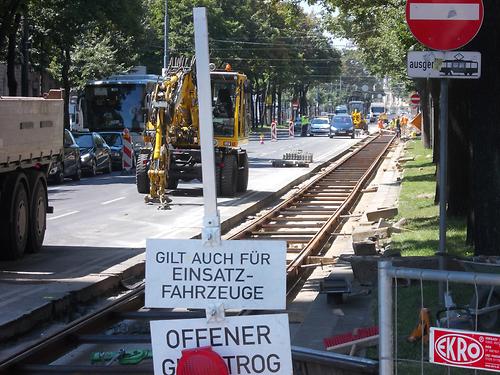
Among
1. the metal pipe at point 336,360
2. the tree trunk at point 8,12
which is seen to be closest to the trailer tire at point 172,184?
the tree trunk at point 8,12

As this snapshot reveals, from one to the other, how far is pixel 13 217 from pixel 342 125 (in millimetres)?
72514

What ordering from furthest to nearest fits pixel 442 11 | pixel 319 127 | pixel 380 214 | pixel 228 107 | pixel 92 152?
pixel 319 127 → pixel 92 152 → pixel 228 107 → pixel 380 214 → pixel 442 11

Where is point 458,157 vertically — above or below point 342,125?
above

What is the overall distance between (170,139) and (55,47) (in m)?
21.4

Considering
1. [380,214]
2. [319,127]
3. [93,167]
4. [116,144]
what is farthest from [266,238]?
[319,127]

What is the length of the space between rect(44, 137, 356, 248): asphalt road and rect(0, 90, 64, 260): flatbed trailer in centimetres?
161

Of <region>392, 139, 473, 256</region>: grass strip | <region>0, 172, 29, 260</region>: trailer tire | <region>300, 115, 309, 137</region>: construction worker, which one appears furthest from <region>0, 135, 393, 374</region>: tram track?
<region>300, 115, 309, 137</region>: construction worker

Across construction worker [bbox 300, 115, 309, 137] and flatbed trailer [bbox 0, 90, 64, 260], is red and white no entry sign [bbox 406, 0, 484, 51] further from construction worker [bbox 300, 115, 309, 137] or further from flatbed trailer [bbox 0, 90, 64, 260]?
construction worker [bbox 300, 115, 309, 137]

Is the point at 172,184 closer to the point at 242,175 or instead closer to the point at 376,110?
the point at 242,175

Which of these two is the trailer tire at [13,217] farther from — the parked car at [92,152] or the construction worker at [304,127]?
the construction worker at [304,127]

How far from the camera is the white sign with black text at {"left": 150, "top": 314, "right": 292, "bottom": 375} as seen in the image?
15.9 ft

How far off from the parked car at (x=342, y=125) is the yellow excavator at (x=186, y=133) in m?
56.9

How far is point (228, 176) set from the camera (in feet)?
90.1

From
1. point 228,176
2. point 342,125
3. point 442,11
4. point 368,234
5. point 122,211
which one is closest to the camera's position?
point 442,11
